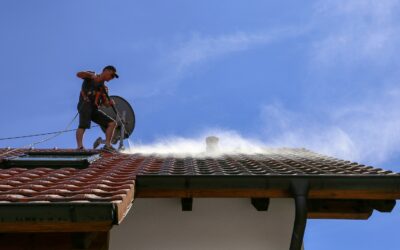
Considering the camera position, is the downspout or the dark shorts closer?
the downspout

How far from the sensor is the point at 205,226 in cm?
359

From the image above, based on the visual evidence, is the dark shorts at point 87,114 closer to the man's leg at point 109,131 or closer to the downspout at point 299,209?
the man's leg at point 109,131

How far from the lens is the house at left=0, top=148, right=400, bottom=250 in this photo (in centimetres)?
250

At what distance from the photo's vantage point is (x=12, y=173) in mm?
3918

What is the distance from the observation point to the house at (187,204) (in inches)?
98.3

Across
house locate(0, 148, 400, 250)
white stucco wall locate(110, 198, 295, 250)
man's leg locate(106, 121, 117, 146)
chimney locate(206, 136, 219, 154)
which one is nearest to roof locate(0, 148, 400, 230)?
house locate(0, 148, 400, 250)

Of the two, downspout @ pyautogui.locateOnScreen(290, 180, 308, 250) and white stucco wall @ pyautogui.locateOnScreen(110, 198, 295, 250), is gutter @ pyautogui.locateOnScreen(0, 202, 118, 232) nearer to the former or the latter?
white stucco wall @ pyautogui.locateOnScreen(110, 198, 295, 250)

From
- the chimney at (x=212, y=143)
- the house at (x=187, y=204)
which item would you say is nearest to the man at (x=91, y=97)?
the chimney at (x=212, y=143)

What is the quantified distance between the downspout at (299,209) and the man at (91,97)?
474 cm

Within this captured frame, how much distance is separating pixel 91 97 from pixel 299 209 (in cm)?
533

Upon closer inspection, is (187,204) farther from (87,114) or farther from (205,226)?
(87,114)

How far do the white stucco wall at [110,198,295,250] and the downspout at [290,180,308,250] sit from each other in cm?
32

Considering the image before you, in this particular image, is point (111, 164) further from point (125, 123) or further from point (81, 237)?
point (125, 123)

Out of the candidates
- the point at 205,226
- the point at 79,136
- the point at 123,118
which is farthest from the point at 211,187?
the point at 123,118
